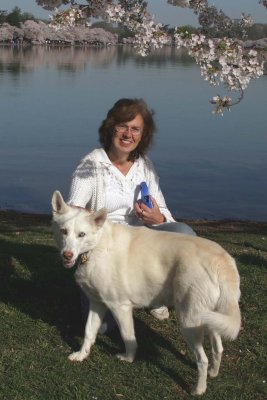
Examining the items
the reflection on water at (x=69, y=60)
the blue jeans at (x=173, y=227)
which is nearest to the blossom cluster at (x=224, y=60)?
the blue jeans at (x=173, y=227)

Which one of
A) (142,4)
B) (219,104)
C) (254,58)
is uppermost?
(142,4)

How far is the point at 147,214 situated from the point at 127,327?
120 cm

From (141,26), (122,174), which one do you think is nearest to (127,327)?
(122,174)

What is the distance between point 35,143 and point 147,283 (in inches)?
732

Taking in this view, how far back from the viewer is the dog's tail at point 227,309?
13.7 ft

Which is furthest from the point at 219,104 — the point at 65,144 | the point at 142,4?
the point at 65,144

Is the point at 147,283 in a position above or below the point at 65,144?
above

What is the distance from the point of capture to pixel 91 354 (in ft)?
17.7

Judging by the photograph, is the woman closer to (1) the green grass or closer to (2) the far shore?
(1) the green grass

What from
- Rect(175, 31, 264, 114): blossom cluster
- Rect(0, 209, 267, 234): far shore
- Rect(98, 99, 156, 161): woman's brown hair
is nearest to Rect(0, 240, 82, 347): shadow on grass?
Rect(98, 99, 156, 161): woman's brown hair

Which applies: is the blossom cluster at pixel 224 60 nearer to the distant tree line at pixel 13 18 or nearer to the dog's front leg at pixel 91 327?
the dog's front leg at pixel 91 327

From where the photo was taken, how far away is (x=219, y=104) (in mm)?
8047

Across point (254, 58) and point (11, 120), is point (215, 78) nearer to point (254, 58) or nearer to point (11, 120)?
point (254, 58)

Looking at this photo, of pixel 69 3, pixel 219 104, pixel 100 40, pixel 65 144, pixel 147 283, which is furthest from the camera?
pixel 100 40
